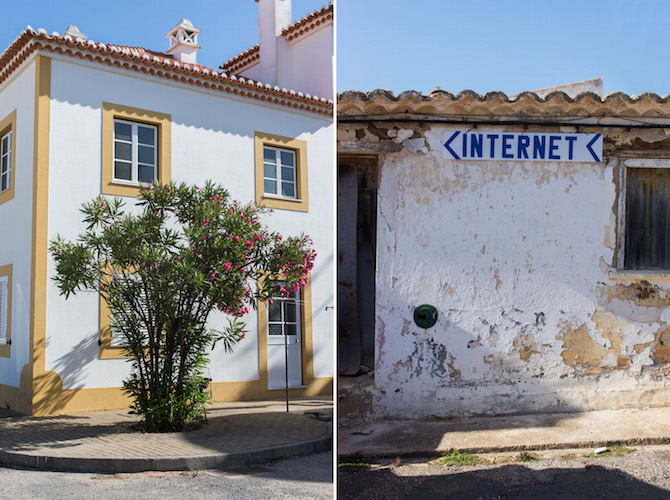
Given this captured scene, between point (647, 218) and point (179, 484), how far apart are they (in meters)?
2.92

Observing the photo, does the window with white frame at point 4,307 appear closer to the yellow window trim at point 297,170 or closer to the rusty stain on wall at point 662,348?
the yellow window trim at point 297,170

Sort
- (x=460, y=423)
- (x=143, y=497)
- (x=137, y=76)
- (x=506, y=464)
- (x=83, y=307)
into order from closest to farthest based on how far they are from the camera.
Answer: (x=83, y=307) → (x=137, y=76) → (x=143, y=497) → (x=506, y=464) → (x=460, y=423)

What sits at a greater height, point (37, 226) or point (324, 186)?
point (324, 186)

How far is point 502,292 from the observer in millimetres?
3820

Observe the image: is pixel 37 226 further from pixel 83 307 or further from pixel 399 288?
pixel 399 288

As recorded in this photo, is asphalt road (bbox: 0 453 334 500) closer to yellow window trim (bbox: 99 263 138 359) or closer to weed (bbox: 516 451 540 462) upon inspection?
yellow window trim (bbox: 99 263 138 359)

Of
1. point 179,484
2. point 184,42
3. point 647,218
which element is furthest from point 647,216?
point 179,484

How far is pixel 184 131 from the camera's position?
86.4 inches

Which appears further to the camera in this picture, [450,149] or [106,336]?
[450,149]

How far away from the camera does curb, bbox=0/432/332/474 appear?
2.22 metres

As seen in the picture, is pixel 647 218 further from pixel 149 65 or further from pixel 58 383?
pixel 58 383

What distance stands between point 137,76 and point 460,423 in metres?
2.40

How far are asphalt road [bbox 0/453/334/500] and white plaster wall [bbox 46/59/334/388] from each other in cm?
37

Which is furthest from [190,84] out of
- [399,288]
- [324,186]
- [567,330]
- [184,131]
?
[567,330]
